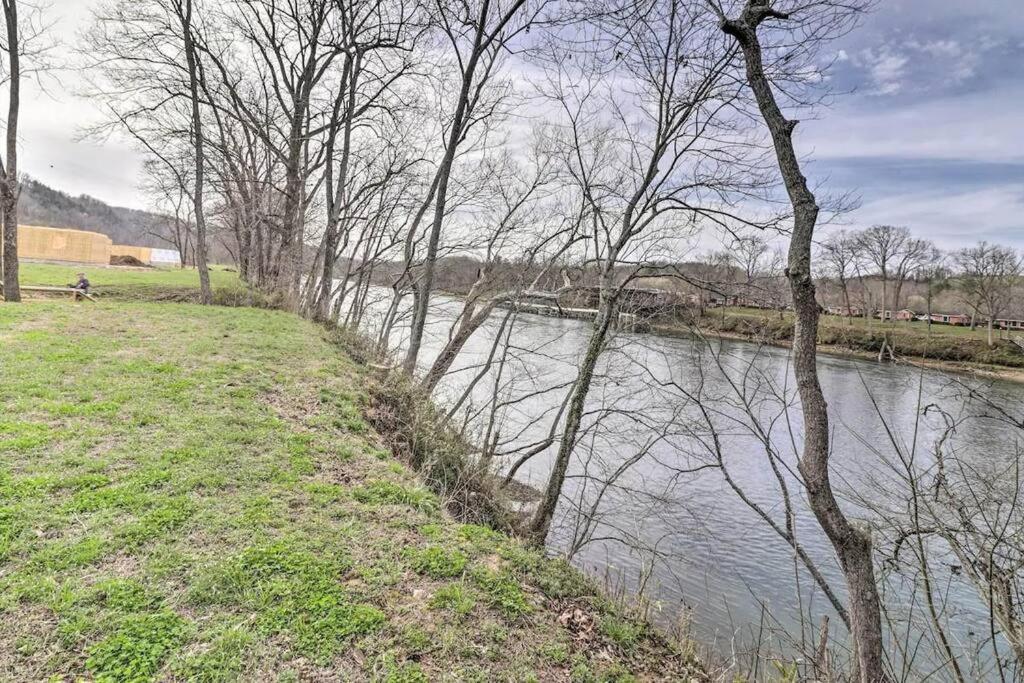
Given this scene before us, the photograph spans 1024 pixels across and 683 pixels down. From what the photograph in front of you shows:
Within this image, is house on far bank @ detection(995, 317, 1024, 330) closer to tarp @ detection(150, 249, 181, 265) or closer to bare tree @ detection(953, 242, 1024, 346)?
bare tree @ detection(953, 242, 1024, 346)

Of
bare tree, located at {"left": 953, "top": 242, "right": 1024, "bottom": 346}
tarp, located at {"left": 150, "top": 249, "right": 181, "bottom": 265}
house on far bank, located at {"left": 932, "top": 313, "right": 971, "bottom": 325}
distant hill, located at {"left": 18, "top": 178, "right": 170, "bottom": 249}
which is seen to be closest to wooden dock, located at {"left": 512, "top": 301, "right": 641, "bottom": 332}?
bare tree, located at {"left": 953, "top": 242, "right": 1024, "bottom": 346}

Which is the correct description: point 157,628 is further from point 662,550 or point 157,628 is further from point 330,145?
point 330,145

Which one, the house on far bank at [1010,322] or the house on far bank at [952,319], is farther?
the house on far bank at [952,319]

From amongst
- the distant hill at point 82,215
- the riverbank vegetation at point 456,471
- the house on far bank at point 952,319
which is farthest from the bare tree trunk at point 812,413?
the distant hill at point 82,215

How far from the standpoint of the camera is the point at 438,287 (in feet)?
41.4

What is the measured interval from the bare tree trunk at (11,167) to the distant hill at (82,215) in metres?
40.2

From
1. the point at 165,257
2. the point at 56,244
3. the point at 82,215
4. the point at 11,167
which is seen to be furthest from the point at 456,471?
the point at 82,215

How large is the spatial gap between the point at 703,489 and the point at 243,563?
927 centimetres

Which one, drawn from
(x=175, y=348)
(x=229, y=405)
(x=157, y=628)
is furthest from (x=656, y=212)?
(x=175, y=348)

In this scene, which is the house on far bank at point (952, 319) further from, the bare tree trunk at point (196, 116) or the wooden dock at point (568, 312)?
the bare tree trunk at point (196, 116)

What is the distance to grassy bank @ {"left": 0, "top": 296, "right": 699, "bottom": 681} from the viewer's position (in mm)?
2451

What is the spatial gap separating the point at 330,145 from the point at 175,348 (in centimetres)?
833

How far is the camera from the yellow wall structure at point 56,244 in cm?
3030

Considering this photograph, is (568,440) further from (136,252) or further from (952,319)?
(136,252)
